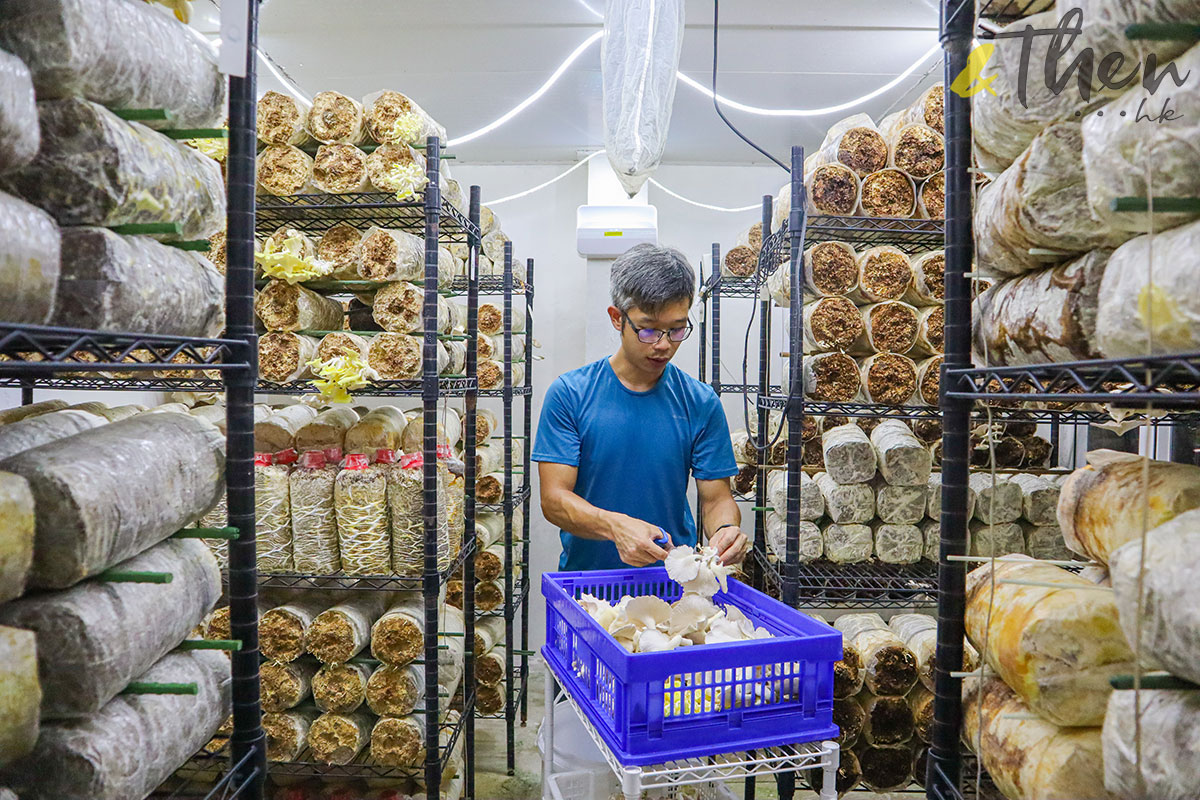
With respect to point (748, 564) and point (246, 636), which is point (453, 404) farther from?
point (246, 636)

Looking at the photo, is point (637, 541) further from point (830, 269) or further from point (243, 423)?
point (830, 269)

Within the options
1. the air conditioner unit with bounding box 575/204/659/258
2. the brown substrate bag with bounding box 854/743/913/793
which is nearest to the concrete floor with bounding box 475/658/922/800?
the brown substrate bag with bounding box 854/743/913/793

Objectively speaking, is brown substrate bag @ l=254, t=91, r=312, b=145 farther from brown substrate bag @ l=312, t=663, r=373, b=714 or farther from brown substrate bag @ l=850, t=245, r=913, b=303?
brown substrate bag @ l=850, t=245, r=913, b=303

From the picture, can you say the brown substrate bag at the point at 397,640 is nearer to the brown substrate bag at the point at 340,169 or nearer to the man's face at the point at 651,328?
the man's face at the point at 651,328

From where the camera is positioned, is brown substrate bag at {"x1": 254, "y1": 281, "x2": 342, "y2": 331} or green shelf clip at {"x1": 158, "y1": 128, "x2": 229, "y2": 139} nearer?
green shelf clip at {"x1": 158, "y1": 128, "x2": 229, "y2": 139}

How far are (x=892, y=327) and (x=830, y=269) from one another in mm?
326

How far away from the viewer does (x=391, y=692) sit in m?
2.82

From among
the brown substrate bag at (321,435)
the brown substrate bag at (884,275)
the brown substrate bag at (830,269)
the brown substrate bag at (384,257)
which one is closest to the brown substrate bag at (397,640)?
the brown substrate bag at (321,435)

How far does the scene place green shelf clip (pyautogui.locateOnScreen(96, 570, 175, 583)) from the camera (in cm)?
107

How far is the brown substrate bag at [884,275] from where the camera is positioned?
114 inches

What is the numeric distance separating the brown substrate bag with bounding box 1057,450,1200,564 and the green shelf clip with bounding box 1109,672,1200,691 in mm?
165

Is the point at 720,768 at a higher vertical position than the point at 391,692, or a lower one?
higher

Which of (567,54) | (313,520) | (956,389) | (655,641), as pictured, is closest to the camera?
(956,389)

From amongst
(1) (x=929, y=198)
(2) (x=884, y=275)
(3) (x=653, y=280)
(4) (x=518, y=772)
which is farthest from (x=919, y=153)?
(4) (x=518, y=772)
